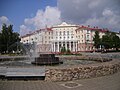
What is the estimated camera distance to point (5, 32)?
5359 centimetres

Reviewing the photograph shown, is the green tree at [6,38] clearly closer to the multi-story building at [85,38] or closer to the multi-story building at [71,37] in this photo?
the multi-story building at [71,37]

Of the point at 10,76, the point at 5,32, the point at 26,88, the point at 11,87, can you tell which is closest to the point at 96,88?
the point at 26,88

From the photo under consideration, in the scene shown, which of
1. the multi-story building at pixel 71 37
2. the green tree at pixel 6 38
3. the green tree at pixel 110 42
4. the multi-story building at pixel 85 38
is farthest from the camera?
the multi-story building at pixel 71 37

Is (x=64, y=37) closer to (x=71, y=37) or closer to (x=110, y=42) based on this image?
(x=71, y=37)

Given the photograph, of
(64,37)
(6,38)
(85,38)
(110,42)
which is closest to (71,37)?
(64,37)

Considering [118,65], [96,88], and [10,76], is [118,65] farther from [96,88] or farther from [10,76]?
[10,76]

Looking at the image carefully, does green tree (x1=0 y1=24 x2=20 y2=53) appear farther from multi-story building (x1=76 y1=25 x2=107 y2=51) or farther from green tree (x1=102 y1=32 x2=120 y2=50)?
multi-story building (x1=76 y1=25 x2=107 y2=51)

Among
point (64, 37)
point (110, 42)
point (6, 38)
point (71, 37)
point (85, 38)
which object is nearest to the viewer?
point (6, 38)

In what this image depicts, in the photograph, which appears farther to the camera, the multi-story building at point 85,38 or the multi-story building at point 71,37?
the multi-story building at point 71,37

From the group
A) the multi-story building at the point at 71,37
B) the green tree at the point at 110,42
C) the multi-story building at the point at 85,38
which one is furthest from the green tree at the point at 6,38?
the multi-story building at the point at 85,38

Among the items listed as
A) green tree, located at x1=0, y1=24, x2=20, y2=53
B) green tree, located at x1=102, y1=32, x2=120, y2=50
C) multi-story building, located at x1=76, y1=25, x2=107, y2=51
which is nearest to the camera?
green tree, located at x1=0, y1=24, x2=20, y2=53

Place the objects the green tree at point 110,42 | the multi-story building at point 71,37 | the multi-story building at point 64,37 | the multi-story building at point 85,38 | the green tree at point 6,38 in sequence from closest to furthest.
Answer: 1. the green tree at point 6,38
2. the green tree at point 110,42
3. the multi-story building at point 85,38
4. the multi-story building at point 71,37
5. the multi-story building at point 64,37

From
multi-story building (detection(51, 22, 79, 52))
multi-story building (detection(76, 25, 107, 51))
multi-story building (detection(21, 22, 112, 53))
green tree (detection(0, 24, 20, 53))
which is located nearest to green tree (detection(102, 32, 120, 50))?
multi-story building (detection(21, 22, 112, 53))

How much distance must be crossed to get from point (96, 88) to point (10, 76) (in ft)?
15.5
